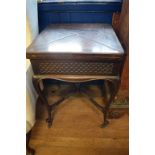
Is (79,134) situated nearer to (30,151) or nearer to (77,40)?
(30,151)

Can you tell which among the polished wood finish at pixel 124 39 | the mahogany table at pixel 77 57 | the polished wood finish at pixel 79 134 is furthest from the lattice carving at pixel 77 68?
the polished wood finish at pixel 79 134

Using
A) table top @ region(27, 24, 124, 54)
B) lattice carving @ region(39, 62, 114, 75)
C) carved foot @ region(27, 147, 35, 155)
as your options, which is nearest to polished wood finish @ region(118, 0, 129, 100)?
table top @ region(27, 24, 124, 54)

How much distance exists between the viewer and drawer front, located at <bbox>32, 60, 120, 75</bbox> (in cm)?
109

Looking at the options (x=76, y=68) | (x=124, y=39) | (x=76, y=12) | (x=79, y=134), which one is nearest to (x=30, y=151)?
(x=79, y=134)

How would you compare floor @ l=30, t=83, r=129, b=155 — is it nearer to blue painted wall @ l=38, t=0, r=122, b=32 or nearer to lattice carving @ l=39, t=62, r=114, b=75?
lattice carving @ l=39, t=62, r=114, b=75

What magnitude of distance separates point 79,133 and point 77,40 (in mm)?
681

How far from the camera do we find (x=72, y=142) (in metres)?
1.34

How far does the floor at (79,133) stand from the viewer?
4.25ft

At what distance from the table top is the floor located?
63cm

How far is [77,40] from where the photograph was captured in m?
1.15
